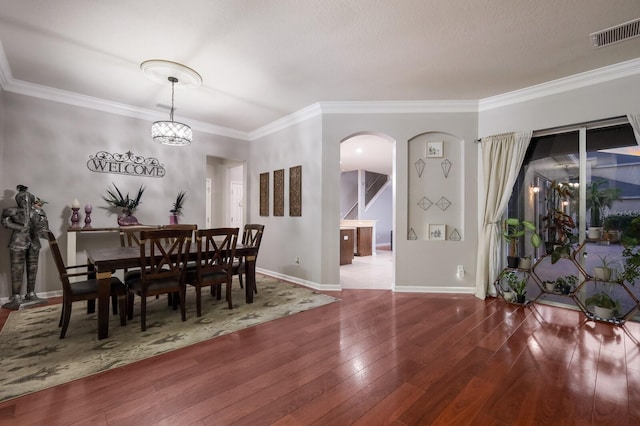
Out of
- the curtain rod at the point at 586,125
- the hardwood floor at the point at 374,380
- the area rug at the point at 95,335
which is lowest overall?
the hardwood floor at the point at 374,380

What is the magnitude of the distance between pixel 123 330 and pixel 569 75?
18.0ft

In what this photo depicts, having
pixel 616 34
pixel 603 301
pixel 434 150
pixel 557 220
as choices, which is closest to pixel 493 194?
pixel 557 220

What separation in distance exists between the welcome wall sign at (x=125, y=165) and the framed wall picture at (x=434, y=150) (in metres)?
4.24

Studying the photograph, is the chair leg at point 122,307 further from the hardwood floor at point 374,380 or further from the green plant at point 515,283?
the green plant at point 515,283

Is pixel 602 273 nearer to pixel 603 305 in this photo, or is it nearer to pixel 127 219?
pixel 603 305

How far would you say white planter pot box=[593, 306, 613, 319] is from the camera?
2.98 metres

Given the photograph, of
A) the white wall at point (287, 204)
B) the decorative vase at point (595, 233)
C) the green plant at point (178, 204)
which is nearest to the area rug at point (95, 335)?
the white wall at point (287, 204)

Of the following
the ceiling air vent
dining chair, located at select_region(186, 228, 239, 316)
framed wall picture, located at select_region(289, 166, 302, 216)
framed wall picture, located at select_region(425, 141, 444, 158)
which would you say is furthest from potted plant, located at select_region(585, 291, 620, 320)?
dining chair, located at select_region(186, 228, 239, 316)

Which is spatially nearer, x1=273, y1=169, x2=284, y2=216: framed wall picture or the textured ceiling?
the textured ceiling

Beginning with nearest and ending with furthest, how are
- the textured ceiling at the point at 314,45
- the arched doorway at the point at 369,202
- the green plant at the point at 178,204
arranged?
the textured ceiling at the point at 314,45 < the green plant at the point at 178,204 < the arched doorway at the point at 369,202

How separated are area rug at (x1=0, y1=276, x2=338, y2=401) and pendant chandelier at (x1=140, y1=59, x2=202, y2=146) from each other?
196 centimetres

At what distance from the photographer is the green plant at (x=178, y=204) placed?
4.88 metres

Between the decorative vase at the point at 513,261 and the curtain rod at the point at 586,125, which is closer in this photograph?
the curtain rod at the point at 586,125

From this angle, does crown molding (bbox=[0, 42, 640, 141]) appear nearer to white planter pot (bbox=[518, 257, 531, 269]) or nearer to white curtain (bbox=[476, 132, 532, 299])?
white curtain (bbox=[476, 132, 532, 299])
